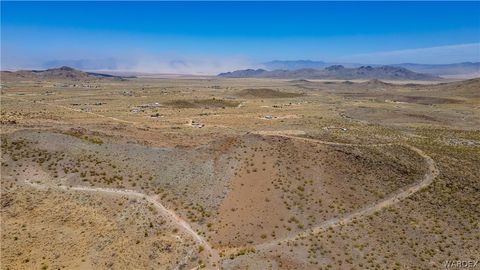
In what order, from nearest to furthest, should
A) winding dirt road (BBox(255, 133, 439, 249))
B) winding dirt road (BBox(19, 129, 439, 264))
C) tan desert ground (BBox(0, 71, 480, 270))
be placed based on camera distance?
tan desert ground (BBox(0, 71, 480, 270)), winding dirt road (BBox(19, 129, 439, 264)), winding dirt road (BBox(255, 133, 439, 249))

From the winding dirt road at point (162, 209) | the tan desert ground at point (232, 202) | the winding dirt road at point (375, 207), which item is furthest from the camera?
the winding dirt road at point (375, 207)

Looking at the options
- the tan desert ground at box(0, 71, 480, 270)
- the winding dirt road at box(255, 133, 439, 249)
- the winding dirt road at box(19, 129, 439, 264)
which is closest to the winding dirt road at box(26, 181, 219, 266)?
the winding dirt road at box(19, 129, 439, 264)

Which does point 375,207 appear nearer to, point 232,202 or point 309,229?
point 309,229

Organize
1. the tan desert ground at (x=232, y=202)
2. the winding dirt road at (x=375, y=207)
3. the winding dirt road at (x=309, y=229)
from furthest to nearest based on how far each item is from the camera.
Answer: the winding dirt road at (x=375, y=207) < the winding dirt road at (x=309, y=229) < the tan desert ground at (x=232, y=202)

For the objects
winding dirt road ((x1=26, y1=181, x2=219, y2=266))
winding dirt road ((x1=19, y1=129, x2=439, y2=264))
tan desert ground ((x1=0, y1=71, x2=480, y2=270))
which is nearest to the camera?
tan desert ground ((x1=0, y1=71, x2=480, y2=270))

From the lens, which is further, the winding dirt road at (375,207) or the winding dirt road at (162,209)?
the winding dirt road at (375,207)

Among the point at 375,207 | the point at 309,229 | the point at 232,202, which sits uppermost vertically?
the point at 232,202

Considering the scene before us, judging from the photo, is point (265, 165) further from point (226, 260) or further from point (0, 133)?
point (0, 133)

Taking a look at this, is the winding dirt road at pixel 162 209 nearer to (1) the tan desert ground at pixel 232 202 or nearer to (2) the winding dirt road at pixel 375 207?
(1) the tan desert ground at pixel 232 202

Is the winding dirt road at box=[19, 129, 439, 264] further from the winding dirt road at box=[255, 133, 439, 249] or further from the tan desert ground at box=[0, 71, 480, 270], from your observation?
the tan desert ground at box=[0, 71, 480, 270]

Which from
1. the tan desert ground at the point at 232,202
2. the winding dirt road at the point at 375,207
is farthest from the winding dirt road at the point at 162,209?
the winding dirt road at the point at 375,207

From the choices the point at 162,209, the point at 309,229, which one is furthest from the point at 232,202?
the point at 309,229
